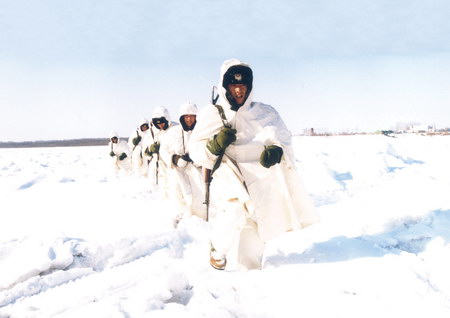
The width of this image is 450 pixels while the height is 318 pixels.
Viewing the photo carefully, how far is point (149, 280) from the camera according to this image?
10.5ft

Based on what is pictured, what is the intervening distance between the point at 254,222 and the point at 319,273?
711mm

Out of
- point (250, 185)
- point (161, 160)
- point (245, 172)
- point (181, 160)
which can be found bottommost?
point (161, 160)

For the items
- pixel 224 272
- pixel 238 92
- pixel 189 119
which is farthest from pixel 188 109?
pixel 224 272

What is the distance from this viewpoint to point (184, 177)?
6664 millimetres

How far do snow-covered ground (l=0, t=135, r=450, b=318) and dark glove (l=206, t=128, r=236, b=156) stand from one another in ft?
3.56

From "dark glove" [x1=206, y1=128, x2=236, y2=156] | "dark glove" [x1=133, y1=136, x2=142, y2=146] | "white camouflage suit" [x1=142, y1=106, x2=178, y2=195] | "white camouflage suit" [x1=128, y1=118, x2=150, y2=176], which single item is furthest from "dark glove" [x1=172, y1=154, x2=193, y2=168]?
"dark glove" [x1=133, y1=136, x2=142, y2=146]

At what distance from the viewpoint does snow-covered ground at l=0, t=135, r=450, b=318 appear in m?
2.62

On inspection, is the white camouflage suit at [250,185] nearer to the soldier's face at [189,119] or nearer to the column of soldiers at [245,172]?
the column of soldiers at [245,172]

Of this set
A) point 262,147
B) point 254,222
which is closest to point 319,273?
Answer: point 254,222

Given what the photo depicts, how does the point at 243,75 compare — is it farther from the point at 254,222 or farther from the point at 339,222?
the point at 339,222

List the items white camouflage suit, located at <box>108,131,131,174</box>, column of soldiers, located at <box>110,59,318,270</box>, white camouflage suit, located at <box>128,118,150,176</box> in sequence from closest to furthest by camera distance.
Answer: column of soldiers, located at <box>110,59,318,270</box> < white camouflage suit, located at <box>128,118,150,176</box> < white camouflage suit, located at <box>108,131,131,174</box>

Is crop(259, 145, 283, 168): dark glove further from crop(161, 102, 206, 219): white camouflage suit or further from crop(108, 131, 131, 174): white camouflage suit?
crop(108, 131, 131, 174): white camouflage suit

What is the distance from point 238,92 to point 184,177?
3.35 m

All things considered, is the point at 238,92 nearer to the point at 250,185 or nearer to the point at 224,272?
the point at 250,185
